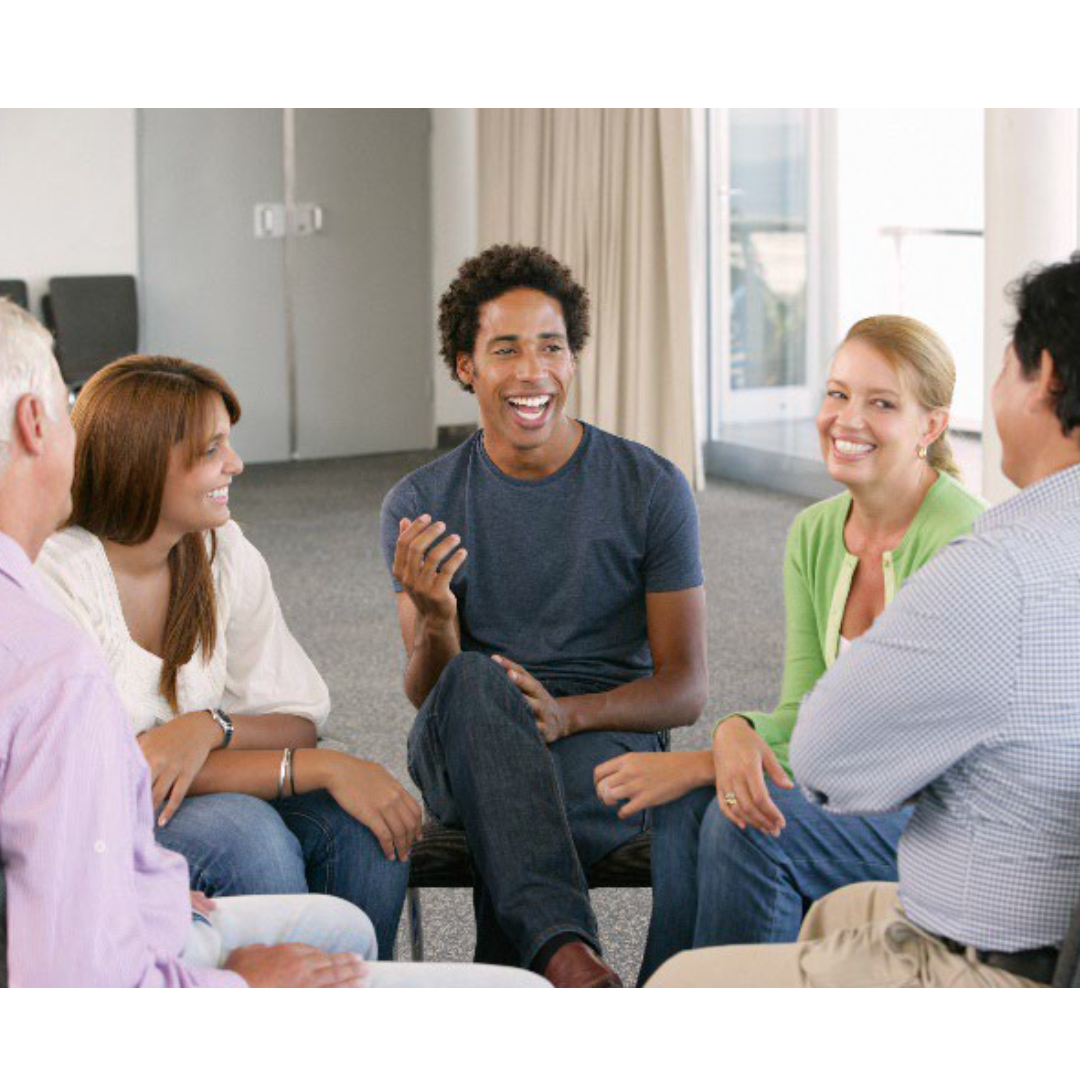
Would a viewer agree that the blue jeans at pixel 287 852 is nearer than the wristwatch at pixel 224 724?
Yes

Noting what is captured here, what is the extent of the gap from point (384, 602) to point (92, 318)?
3.24 meters

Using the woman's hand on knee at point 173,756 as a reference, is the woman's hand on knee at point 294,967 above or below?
below

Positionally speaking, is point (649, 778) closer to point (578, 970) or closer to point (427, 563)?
point (578, 970)

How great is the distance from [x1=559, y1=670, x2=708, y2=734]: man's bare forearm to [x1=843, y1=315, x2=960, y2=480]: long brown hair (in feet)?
1.63

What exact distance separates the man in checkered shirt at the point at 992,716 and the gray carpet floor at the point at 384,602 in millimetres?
1282

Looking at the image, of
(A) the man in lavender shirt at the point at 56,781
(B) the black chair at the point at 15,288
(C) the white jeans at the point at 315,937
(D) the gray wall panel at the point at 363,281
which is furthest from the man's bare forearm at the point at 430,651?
(D) the gray wall panel at the point at 363,281

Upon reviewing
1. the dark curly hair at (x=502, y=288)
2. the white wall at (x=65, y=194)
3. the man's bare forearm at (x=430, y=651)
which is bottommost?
the man's bare forearm at (x=430, y=651)

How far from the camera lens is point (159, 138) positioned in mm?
8211

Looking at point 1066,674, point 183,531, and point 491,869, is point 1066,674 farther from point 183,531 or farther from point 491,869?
point 183,531

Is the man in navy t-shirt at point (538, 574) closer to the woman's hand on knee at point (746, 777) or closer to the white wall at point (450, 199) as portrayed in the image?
the woman's hand on knee at point (746, 777)

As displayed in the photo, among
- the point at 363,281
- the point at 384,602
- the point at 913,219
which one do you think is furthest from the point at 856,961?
the point at 363,281

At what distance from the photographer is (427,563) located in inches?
90.6

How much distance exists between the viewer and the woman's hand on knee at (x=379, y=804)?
2072 mm

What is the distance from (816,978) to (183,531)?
1.05 metres
